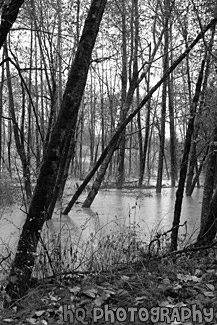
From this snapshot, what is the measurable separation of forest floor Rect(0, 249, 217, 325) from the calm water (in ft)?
4.68

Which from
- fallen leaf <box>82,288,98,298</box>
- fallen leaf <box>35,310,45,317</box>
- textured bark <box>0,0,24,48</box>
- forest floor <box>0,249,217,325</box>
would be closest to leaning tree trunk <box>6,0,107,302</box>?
forest floor <box>0,249,217,325</box>

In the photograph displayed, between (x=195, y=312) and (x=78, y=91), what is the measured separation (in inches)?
71.2

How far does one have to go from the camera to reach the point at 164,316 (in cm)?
237

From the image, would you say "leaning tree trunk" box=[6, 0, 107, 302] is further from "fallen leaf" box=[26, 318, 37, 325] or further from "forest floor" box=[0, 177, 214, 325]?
"fallen leaf" box=[26, 318, 37, 325]

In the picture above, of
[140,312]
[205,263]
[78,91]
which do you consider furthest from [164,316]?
[78,91]

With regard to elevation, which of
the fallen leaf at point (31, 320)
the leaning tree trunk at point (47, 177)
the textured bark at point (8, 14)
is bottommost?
the fallen leaf at point (31, 320)

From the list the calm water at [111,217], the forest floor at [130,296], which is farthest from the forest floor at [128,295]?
the calm water at [111,217]

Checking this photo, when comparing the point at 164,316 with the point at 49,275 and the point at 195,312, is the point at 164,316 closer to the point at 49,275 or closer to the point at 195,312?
the point at 195,312

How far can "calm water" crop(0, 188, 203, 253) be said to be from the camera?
5320mm

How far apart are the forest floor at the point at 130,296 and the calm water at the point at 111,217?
143cm

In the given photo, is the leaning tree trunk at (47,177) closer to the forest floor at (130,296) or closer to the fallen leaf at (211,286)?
the forest floor at (130,296)

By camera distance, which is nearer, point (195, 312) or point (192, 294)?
point (195, 312)

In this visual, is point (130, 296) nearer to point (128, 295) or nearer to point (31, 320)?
point (128, 295)

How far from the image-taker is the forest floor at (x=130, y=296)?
7.86ft
